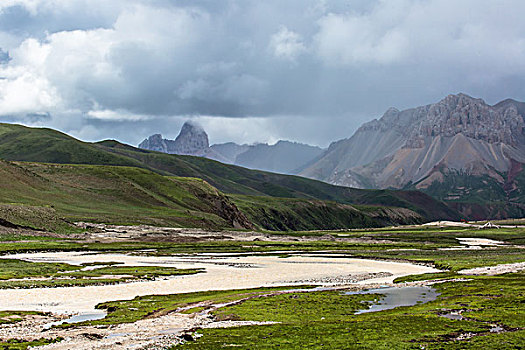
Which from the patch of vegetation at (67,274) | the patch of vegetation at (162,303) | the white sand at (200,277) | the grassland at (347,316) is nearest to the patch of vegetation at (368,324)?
the grassland at (347,316)

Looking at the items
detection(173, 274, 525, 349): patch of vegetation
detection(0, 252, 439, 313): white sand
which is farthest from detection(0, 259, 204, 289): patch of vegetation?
detection(173, 274, 525, 349): patch of vegetation

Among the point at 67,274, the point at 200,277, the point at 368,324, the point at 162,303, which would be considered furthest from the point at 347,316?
the point at 67,274

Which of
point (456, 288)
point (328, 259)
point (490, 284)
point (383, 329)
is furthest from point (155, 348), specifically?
point (328, 259)

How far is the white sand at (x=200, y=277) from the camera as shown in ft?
170

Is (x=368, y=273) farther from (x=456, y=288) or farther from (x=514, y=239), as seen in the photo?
(x=514, y=239)

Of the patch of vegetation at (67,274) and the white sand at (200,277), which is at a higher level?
the patch of vegetation at (67,274)

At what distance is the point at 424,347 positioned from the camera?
31.6 m

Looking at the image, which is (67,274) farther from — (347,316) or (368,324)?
(368,324)

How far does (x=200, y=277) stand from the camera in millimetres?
75000

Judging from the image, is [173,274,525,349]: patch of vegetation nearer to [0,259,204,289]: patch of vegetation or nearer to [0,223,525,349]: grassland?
[0,223,525,349]: grassland

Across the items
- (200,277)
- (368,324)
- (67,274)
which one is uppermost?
(368,324)

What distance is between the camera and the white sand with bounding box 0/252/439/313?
51800mm

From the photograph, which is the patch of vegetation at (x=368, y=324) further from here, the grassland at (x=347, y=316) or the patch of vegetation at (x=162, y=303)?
the patch of vegetation at (x=162, y=303)

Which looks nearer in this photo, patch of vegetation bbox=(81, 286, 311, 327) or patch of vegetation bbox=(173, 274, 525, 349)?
patch of vegetation bbox=(173, 274, 525, 349)
